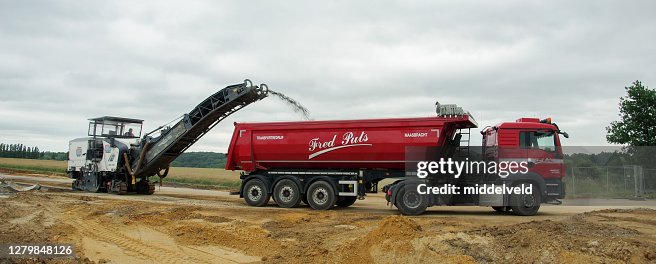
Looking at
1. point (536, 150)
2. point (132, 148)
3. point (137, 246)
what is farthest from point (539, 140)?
point (132, 148)

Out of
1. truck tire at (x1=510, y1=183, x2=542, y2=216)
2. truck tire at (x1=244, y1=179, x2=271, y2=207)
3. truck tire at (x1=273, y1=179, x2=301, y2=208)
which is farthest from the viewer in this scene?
truck tire at (x1=244, y1=179, x2=271, y2=207)

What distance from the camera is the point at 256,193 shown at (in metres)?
18.0

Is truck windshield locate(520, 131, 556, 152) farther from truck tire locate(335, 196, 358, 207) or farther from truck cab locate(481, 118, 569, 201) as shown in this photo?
truck tire locate(335, 196, 358, 207)

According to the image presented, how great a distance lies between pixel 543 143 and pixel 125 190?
18048 mm

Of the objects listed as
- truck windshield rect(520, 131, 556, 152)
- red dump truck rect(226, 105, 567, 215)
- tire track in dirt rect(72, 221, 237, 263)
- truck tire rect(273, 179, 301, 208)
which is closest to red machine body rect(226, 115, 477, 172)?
red dump truck rect(226, 105, 567, 215)

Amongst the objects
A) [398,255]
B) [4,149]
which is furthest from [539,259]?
[4,149]

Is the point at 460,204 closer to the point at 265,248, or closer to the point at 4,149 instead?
the point at 265,248

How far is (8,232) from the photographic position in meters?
10.6

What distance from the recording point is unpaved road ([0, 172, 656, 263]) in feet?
26.4

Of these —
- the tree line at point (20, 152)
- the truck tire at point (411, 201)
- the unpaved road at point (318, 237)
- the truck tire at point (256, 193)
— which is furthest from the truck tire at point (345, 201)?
the tree line at point (20, 152)

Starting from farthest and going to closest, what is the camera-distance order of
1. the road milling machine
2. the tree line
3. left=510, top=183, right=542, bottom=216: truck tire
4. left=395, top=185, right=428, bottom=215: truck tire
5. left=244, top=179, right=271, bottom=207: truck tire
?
1. the tree line
2. the road milling machine
3. left=244, top=179, right=271, bottom=207: truck tire
4. left=395, top=185, right=428, bottom=215: truck tire
5. left=510, top=183, right=542, bottom=216: truck tire

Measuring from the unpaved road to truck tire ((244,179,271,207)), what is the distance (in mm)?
3131

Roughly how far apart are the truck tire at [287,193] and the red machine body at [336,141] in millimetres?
639

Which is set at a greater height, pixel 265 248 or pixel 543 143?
pixel 543 143
